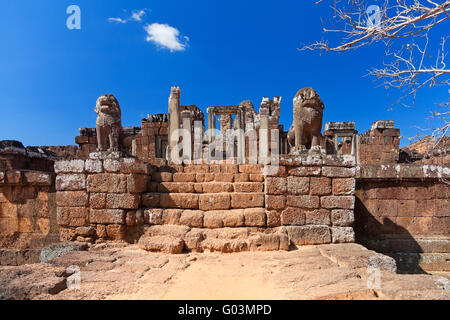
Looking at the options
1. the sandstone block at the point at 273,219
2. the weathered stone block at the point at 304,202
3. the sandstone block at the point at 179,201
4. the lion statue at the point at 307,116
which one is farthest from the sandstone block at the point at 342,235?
the sandstone block at the point at 179,201

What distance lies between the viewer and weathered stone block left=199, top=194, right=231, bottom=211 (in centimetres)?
466

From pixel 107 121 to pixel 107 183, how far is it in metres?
1.68

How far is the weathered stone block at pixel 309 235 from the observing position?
4.13 m

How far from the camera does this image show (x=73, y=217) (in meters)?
4.58

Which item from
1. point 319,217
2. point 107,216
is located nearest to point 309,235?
point 319,217

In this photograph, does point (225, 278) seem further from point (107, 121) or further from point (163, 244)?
point (107, 121)

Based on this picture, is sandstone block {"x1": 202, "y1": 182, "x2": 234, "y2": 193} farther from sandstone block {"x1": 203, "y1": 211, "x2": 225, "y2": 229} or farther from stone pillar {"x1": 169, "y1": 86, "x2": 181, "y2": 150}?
stone pillar {"x1": 169, "y1": 86, "x2": 181, "y2": 150}

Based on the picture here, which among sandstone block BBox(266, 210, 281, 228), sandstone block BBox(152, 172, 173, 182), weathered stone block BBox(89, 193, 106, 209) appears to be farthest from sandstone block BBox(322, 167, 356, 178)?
weathered stone block BBox(89, 193, 106, 209)

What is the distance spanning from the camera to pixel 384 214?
17.5 ft

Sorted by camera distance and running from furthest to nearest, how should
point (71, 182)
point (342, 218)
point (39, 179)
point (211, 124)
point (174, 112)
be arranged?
1. point (211, 124)
2. point (174, 112)
3. point (39, 179)
4. point (71, 182)
5. point (342, 218)

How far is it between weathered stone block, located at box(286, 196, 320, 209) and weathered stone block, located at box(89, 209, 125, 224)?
120 inches

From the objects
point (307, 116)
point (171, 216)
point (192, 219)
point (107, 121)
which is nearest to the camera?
point (192, 219)
